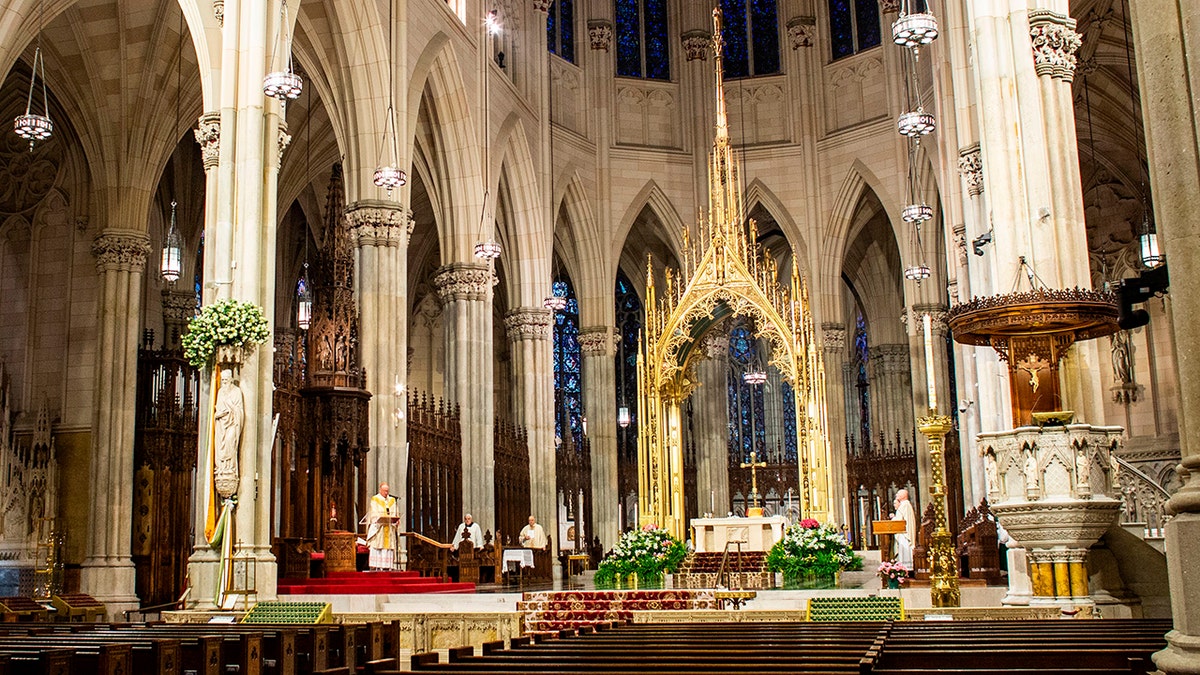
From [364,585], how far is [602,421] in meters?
16.1

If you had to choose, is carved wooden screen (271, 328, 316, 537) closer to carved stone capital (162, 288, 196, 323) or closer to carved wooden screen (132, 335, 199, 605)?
carved wooden screen (132, 335, 199, 605)

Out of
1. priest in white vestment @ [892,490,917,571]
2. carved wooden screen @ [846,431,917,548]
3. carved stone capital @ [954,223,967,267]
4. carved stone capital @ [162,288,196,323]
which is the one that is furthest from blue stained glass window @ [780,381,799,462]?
carved stone capital @ [162,288,196,323]

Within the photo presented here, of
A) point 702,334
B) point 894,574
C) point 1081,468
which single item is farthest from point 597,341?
point 1081,468

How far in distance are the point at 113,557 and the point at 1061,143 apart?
16667 millimetres

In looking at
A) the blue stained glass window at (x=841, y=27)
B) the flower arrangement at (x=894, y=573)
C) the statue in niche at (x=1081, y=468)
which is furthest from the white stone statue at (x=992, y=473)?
the blue stained glass window at (x=841, y=27)

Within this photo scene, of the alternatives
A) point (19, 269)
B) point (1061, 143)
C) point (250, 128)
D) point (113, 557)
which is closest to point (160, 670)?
point (250, 128)

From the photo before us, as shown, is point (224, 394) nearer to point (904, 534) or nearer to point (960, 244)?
point (904, 534)

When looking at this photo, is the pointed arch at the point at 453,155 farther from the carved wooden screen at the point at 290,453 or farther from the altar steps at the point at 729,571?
the altar steps at the point at 729,571

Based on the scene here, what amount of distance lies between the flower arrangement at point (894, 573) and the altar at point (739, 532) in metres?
5.36

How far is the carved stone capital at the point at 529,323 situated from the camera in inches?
1139

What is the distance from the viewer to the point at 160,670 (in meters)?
7.17

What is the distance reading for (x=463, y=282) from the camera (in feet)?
82.8

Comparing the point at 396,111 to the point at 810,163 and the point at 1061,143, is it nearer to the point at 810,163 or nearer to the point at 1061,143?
the point at 1061,143

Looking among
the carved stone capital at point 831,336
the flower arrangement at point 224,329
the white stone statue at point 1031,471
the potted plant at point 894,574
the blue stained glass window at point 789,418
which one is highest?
the carved stone capital at point 831,336
